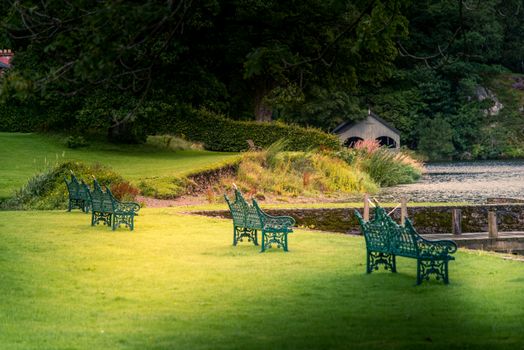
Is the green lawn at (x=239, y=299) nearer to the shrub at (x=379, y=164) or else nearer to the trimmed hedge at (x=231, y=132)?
the shrub at (x=379, y=164)

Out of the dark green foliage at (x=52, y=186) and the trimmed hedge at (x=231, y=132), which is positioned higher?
the trimmed hedge at (x=231, y=132)

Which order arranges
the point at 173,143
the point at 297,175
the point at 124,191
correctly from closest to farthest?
1. the point at 124,191
2. the point at 297,175
3. the point at 173,143

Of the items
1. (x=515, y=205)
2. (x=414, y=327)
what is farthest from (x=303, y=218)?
(x=414, y=327)

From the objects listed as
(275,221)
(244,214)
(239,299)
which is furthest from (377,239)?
(244,214)

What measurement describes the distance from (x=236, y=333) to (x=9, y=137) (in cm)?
3963

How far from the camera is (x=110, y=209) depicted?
892 inches

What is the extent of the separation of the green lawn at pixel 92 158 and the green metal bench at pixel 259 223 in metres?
15.2

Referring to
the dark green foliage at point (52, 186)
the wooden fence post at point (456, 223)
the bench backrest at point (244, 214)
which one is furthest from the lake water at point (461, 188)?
the bench backrest at point (244, 214)

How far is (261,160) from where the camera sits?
42.8m

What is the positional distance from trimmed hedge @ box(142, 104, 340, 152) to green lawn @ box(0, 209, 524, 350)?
32.7m

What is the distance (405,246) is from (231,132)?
38985 mm

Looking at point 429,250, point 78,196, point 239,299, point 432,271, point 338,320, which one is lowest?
point 338,320

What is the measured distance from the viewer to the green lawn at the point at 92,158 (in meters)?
37.8

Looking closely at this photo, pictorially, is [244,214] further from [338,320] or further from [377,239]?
[338,320]
